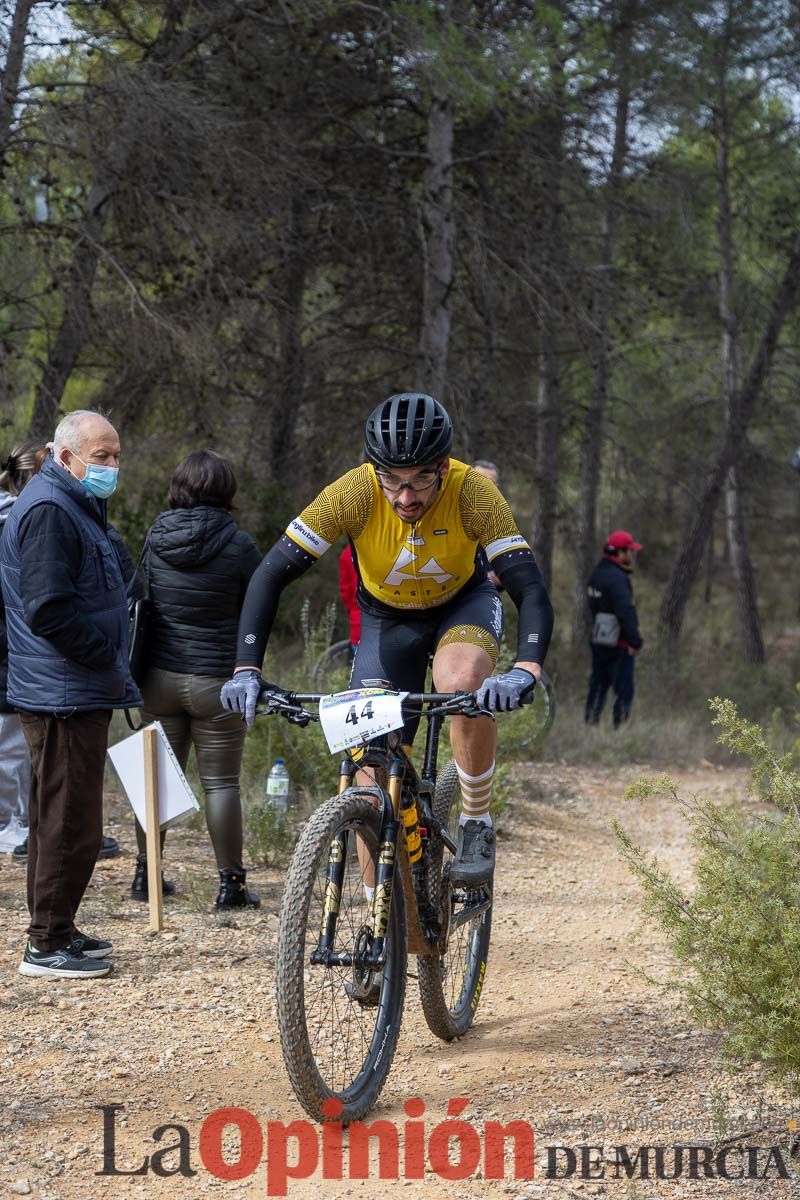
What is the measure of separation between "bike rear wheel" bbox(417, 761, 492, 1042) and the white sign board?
1.31m

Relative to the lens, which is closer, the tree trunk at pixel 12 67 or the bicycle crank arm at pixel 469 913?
the bicycle crank arm at pixel 469 913

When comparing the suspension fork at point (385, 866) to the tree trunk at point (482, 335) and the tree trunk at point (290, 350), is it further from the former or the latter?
the tree trunk at point (482, 335)

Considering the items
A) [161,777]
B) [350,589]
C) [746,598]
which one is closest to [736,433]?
[746,598]

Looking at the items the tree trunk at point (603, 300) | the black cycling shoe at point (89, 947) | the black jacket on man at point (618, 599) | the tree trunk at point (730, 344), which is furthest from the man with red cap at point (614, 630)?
the black cycling shoe at point (89, 947)

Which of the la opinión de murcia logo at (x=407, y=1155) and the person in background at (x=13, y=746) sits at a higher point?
the person in background at (x=13, y=746)

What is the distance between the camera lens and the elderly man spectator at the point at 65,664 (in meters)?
4.86

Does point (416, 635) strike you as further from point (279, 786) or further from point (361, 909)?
point (279, 786)

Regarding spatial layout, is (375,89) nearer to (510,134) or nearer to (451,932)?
(510,134)

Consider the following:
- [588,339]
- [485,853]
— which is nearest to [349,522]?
[485,853]

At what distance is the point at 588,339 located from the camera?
13.4 m

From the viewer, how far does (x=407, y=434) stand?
403 centimetres

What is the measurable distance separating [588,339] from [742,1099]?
10285 mm

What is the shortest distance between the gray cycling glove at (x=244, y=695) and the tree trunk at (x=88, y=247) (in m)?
7.23

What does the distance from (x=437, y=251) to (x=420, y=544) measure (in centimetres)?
900
